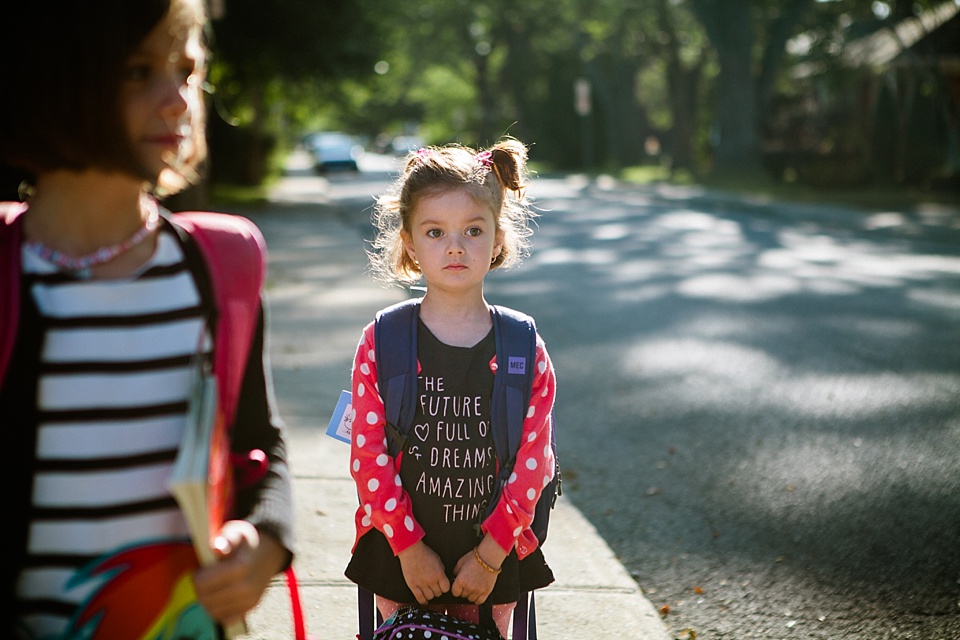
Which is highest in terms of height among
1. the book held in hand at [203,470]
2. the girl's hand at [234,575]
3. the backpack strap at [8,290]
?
the backpack strap at [8,290]

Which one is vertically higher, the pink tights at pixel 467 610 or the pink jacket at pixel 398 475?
the pink jacket at pixel 398 475

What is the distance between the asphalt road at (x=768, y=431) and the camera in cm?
371

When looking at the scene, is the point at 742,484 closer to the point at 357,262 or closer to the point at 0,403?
the point at 0,403

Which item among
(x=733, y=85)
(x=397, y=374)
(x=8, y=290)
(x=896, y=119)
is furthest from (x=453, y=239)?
(x=733, y=85)

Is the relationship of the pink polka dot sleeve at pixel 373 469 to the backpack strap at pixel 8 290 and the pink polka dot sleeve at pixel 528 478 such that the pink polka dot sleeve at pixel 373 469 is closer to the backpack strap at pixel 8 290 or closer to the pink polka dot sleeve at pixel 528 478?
the pink polka dot sleeve at pixel 528 478

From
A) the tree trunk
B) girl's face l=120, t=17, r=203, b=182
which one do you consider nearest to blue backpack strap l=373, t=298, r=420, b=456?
girl's face l=120, t=17, r=203, b=182

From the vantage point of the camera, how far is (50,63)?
4.14 ft

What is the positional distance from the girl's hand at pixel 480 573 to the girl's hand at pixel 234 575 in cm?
91

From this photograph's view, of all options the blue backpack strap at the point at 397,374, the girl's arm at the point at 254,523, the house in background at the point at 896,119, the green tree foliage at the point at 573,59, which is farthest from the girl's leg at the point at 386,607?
the house in background at the point at 896,119

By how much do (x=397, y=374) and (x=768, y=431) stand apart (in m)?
3.94

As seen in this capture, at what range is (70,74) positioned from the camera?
1.27 meters

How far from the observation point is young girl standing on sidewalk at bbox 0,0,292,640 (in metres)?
1.28

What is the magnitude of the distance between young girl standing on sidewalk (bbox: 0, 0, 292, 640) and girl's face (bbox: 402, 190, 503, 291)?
1.04m

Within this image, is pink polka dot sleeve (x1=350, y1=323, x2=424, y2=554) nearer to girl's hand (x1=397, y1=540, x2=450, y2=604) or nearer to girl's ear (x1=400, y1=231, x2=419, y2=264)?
girl's hand (x1=397, y1=540, x2=450, y2=604)
